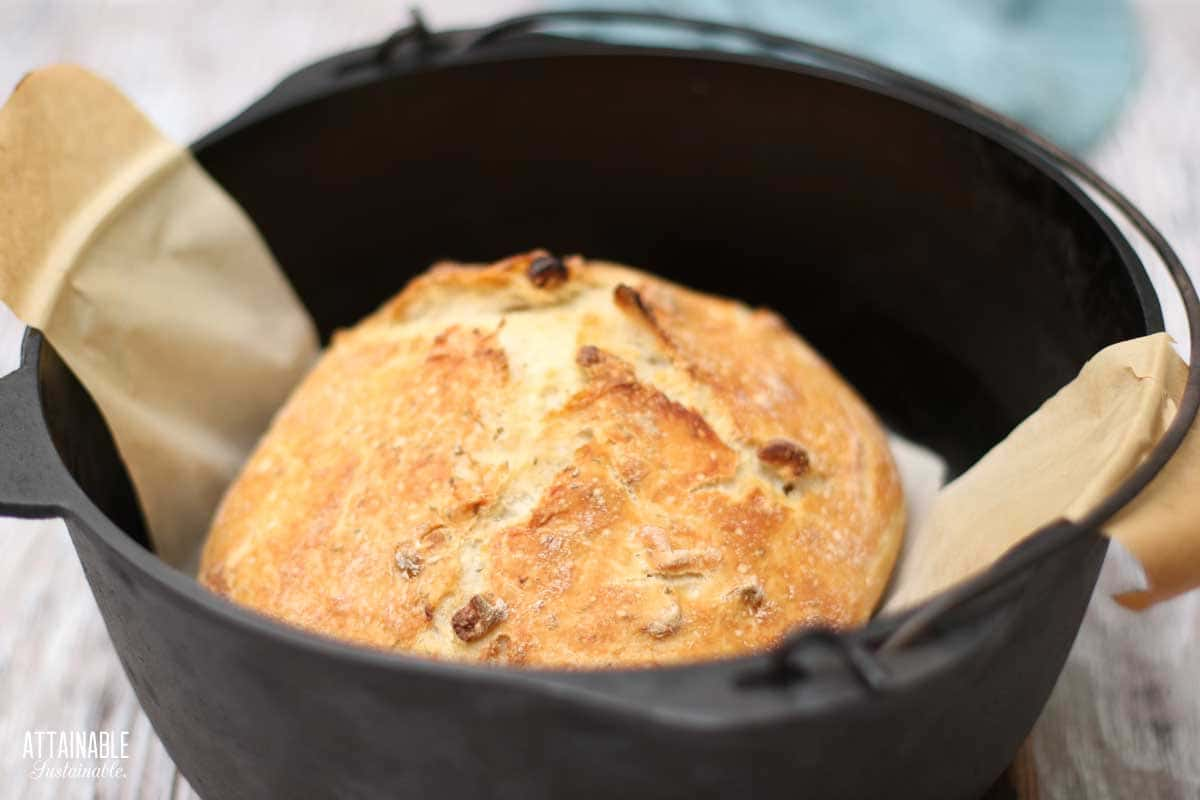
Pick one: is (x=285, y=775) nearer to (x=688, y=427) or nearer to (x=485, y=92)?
(x=688, y=427)

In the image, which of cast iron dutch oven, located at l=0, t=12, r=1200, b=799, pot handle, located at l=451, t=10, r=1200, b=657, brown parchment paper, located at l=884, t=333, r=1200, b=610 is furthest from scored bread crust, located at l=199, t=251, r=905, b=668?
pot handle, located at l=451, t=10, r=1200, b=657

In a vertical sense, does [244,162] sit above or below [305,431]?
above

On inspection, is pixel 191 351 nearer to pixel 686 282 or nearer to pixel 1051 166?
pixel 686 282

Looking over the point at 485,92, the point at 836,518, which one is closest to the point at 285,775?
the point at 836,518

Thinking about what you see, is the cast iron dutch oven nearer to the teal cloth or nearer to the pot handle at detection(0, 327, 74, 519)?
the pot handle at detection(0, 327, 74, 519)

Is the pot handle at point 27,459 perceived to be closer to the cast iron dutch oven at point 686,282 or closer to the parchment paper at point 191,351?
the cast iron dutch oven at point 686,282

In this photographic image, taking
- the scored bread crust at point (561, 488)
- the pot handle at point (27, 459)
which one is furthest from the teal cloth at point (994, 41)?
the pot handle at point (27, 459)
